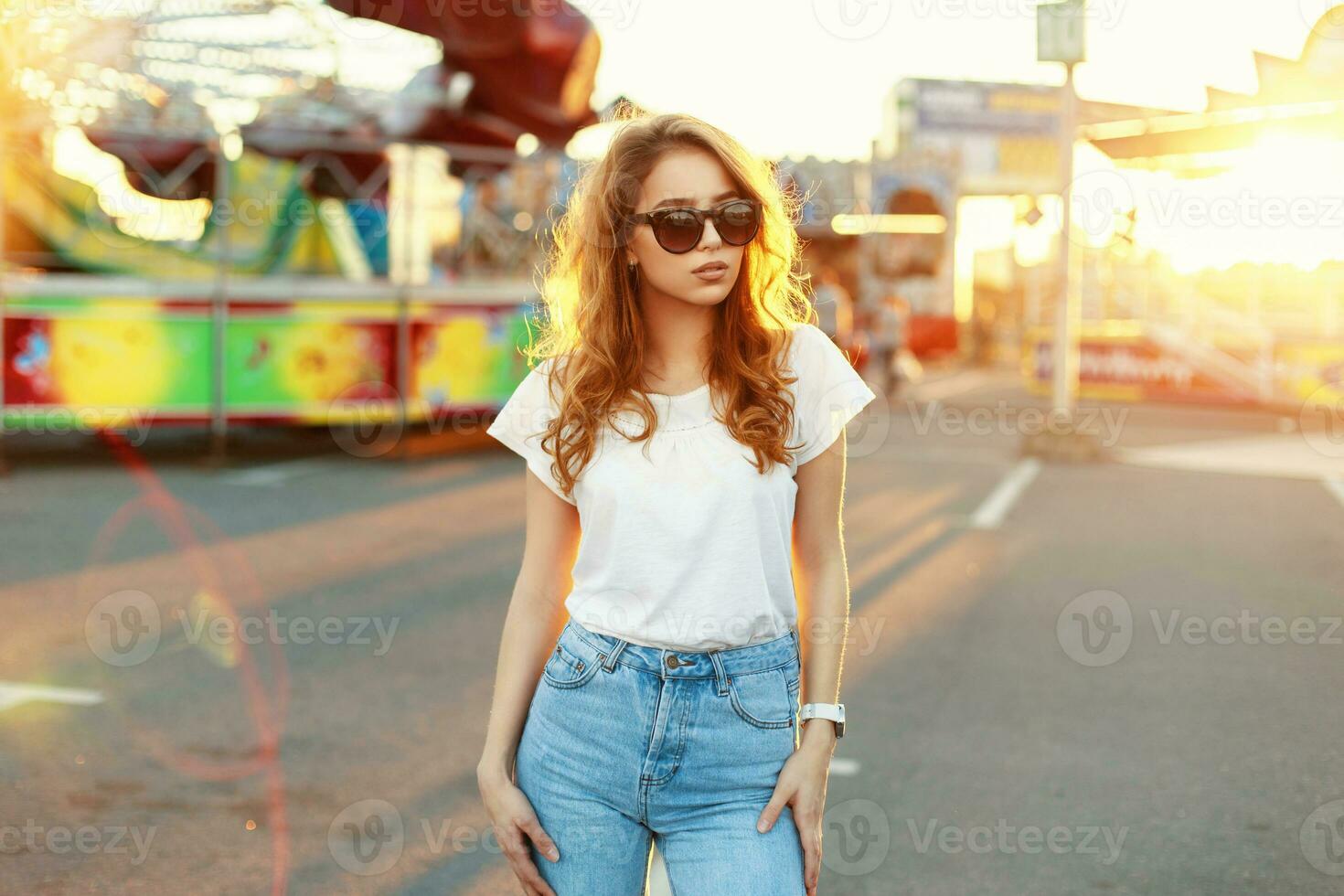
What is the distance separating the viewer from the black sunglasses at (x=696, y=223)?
2.29m

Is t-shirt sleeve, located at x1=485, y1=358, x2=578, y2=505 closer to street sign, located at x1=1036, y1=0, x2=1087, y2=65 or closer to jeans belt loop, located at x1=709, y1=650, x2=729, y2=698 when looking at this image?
jeans belt loop, located at x1=709, y1=650, x2=729, y2=698

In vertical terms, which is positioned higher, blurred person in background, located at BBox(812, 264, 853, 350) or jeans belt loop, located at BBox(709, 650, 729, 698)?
blurred person in background, located at BBox(812, 264, 853, 350)

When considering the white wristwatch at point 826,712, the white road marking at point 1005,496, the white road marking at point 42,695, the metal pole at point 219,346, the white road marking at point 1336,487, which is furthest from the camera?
the metal pole at point 219,346

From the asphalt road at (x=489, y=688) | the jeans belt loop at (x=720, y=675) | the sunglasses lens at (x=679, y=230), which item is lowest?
the asphalt road at (x=489, y=688)

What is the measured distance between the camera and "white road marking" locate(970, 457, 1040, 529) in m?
11.0

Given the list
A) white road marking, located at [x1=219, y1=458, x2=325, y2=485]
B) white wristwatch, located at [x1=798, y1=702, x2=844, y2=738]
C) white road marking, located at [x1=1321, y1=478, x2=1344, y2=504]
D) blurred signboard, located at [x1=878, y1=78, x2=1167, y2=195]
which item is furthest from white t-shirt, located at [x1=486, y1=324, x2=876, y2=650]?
blurred signboard, located at [x1=878, y1=78, x2=1167, y2=195]

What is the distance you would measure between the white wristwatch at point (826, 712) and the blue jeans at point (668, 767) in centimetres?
5

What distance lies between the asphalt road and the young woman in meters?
1.99

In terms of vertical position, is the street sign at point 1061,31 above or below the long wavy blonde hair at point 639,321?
above

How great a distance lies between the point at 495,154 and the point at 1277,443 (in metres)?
9.90

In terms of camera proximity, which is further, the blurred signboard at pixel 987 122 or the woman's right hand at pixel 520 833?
the blurred signboard at pixel 987 122

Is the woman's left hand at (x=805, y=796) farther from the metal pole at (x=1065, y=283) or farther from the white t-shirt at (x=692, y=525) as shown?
the metal pole at (x=1065, y=283)

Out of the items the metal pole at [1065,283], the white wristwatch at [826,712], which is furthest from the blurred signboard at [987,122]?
the white wristwatch at [826,712]

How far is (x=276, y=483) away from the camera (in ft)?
40.0
